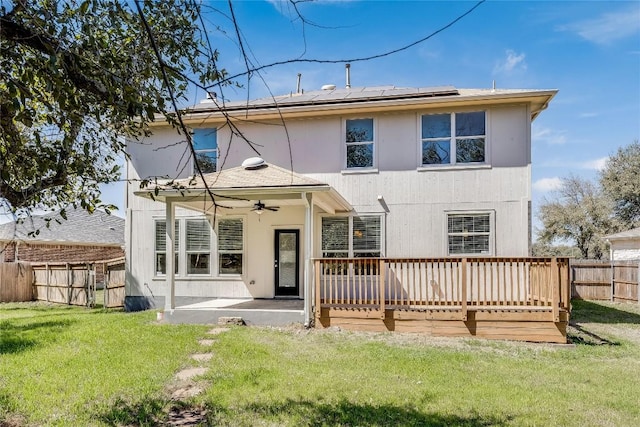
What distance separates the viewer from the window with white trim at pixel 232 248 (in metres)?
11.7

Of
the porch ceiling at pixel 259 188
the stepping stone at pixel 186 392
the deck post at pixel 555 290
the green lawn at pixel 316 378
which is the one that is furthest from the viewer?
the porch ceiling at pixel 259 188

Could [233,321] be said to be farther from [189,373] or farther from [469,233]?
[469,233]

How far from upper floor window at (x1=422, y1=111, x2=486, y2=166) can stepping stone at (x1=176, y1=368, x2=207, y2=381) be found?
291 inches

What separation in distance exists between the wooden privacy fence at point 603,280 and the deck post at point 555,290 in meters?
8.58

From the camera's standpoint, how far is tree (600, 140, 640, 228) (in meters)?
26.8

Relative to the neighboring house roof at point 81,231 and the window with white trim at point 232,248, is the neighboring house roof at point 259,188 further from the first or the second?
the neighboring house roof at point 81,231

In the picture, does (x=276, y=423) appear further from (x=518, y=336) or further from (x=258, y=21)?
(x=518, y=336)

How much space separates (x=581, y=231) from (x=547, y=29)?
27.8m

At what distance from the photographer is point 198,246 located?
39.0ft

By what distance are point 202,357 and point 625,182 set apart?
29114 mm

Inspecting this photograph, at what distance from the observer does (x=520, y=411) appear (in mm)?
4617

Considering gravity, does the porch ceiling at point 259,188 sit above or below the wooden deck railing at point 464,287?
above

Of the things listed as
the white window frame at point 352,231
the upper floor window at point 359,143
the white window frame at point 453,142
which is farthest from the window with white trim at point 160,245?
the white window frame at point 453,142

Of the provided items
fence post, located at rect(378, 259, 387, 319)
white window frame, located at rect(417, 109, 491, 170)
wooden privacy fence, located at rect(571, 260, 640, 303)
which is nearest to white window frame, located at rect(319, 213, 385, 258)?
white window frame, located at rect(417, 109, 491, 170)
